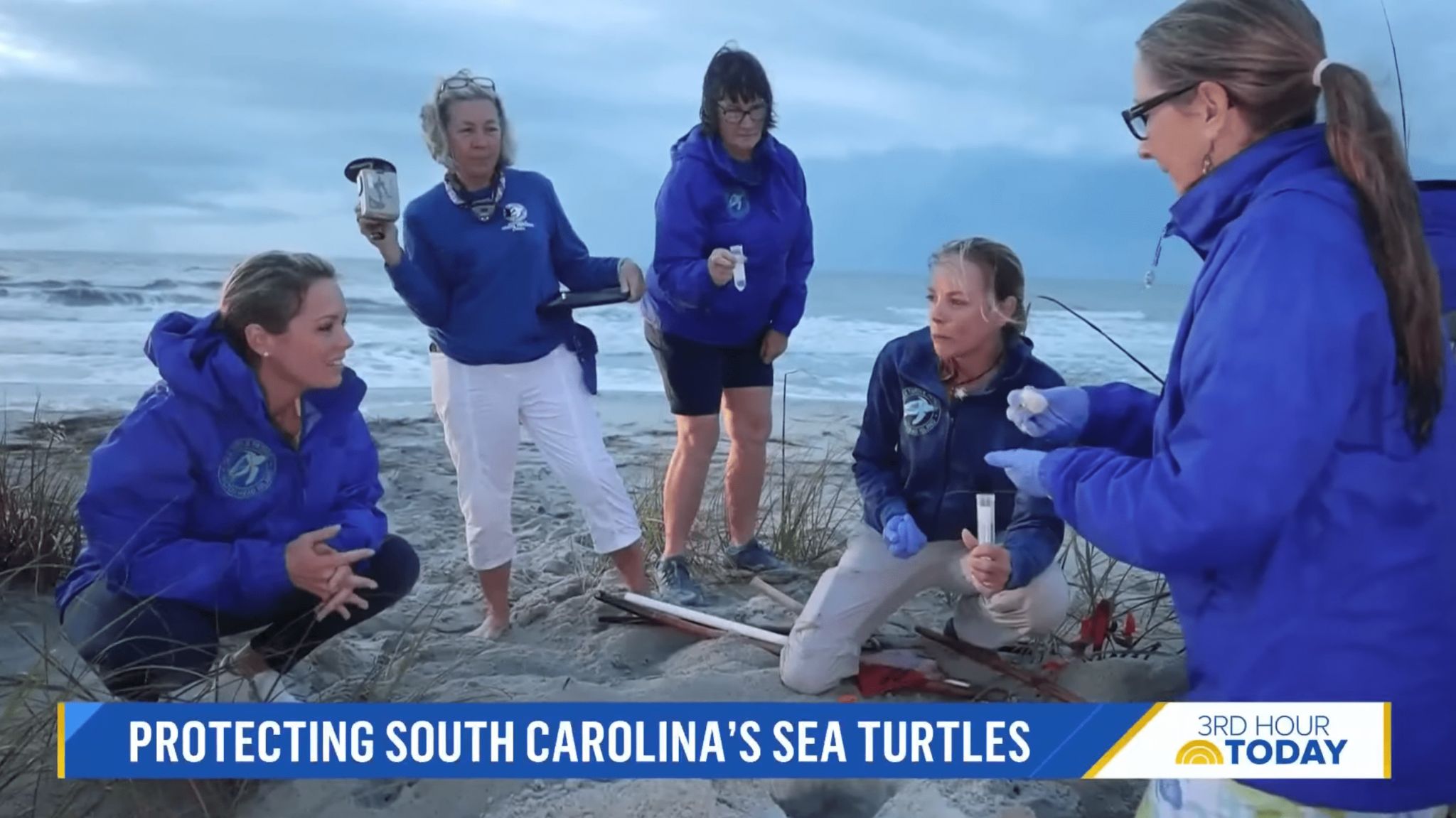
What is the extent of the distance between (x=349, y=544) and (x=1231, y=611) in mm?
2102

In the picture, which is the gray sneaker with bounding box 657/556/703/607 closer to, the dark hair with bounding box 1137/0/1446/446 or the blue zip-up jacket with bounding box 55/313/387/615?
the blue zip-up jacket with bounding box 55/313/387/615

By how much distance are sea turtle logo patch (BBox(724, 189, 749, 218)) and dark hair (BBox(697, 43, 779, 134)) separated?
0.24 m

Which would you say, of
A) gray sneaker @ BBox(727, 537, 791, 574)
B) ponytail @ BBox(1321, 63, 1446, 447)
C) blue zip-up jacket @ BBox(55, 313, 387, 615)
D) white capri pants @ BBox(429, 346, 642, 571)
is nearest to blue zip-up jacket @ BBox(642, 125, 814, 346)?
white capri pants @ BBox(429, 346, 642, 571)

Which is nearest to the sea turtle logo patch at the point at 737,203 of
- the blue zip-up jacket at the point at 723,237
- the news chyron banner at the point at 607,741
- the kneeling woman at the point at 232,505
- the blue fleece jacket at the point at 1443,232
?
the blue zip-up jacket at the point at 723,237

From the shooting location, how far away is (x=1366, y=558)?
155 centimetres

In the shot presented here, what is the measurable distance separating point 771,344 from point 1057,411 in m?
2.10

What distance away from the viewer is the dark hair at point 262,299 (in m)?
2.75

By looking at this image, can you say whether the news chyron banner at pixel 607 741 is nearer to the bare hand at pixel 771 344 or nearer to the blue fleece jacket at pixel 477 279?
the blue fleece jacket at pixel 477 279

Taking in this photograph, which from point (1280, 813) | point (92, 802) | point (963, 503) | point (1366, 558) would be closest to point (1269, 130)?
point (1366, 558)

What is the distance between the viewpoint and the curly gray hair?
367cm

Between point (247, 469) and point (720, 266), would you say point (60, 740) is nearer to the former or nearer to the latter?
point (247, 469)

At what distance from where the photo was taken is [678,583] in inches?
161

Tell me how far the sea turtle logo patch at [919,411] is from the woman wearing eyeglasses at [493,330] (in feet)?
3.55

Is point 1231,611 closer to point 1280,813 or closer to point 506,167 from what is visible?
point 1280,813
